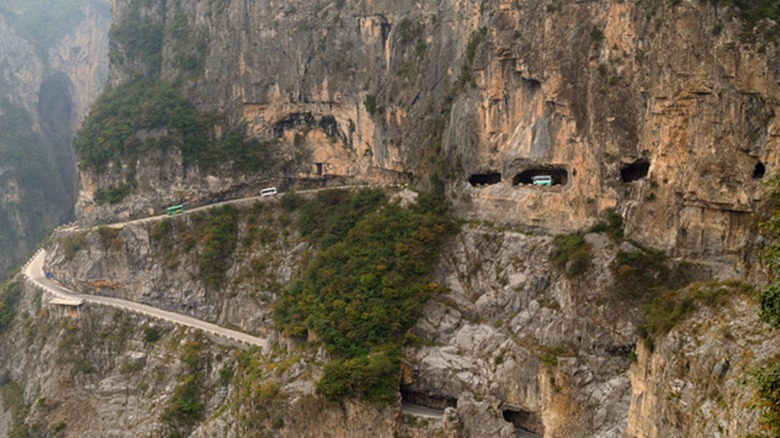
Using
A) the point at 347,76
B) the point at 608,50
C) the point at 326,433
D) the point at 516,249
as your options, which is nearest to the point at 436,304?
the point at 516,249

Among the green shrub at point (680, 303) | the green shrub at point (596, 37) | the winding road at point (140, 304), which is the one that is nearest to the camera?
the green shrub at point (680, 303)

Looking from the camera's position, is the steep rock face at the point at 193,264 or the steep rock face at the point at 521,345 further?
the steep rock face at the point at 193,264

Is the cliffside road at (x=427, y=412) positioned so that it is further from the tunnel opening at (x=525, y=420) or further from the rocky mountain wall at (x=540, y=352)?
the rocky mountain wall at (x=540, y=352)

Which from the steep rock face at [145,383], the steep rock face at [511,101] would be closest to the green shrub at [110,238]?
the steep rock face at [511,101]

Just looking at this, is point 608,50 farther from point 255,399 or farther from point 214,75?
point 214,75

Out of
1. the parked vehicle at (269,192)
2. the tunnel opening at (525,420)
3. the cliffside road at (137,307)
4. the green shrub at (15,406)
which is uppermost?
the parked vehicle at (269,192)

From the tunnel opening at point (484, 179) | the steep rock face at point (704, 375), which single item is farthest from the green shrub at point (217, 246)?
the steep rock face at point (704, 375)

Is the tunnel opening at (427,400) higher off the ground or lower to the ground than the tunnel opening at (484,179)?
lower

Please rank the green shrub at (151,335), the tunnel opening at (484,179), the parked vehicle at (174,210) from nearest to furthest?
the tunnel opening at (484,179), the green shrub at (151,335), the parked vehicle at (174,210)

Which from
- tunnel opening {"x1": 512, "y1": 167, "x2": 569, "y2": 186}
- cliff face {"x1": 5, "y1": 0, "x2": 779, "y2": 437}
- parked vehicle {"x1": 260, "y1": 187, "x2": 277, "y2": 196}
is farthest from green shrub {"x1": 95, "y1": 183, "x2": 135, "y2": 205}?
tunnel opening {"x1": 512, "y1": 167, "x2": 569, "y2": 186}
